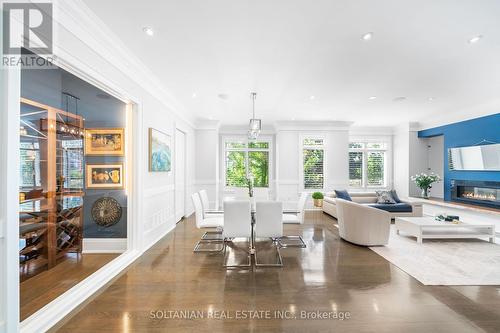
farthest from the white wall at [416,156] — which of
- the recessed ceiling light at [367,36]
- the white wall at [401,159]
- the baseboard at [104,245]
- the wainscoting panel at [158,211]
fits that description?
the baseboard at [104,245]

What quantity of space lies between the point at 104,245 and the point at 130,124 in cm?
190

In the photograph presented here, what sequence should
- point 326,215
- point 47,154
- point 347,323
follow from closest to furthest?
point 347,323 → point 47,154 → point 326,215

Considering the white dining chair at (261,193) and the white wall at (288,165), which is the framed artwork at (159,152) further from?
the white wall at (288,165)

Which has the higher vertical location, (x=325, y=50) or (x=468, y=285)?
(x=325, y=50)

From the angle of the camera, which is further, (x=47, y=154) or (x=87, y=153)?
(x=87, y=153)

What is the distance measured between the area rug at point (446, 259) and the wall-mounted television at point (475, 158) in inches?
81.6

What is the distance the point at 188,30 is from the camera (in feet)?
Answer: 7.85

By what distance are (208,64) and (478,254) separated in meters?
5.03

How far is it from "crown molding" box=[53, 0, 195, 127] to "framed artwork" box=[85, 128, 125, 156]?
34.5 inches

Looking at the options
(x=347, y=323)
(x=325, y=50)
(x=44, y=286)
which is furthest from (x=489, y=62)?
(x=44, y=286)

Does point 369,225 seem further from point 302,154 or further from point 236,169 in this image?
point 236,169

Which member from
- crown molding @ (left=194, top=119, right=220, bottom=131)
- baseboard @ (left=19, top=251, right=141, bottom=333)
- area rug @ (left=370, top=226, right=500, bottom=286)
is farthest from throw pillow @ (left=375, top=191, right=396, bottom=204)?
baseboard @ (left=19, top=251, right=141, bottom=333)

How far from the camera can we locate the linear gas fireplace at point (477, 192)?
191 inches

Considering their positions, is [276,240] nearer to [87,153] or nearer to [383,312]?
[383,312]
